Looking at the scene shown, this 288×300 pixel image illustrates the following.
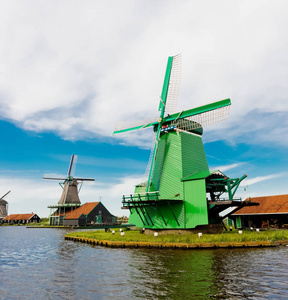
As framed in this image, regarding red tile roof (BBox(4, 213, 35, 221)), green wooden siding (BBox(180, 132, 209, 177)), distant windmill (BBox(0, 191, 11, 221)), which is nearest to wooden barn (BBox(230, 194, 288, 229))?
green wooden siding (BBox(180, 132, 209, 177))

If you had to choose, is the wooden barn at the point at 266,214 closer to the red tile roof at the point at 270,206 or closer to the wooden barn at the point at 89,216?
the red tile roof at the point at 270,206

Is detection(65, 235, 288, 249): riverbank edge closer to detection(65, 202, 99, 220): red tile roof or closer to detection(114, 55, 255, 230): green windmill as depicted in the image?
detection(114, 55, 255, 230): green windmill

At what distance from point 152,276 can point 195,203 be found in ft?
50.8

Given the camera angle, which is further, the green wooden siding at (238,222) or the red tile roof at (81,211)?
the red tile roof at (81,211)

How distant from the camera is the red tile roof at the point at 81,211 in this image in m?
66.3

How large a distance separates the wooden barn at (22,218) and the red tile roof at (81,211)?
1417 inches

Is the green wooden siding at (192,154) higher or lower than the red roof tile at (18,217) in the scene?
higher

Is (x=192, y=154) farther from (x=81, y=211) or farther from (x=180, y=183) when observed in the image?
(x=81, y=211)

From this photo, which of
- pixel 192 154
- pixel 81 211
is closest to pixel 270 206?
pixel 192 154

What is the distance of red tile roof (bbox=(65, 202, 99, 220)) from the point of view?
66.3 metres

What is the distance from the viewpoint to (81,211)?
6819cm

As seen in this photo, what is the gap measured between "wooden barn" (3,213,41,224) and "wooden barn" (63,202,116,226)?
35591mm

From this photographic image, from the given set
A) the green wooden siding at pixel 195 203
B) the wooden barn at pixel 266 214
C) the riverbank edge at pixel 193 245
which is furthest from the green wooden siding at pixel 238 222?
the riverbank edge at pixel 193 245

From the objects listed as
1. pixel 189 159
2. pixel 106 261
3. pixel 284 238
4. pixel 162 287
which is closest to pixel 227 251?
pixel 284 238
